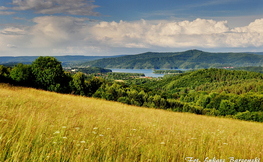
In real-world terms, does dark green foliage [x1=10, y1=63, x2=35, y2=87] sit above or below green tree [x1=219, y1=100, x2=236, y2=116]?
above

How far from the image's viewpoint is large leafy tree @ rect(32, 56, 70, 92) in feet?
92.9

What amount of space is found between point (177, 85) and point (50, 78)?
17075 centimetres

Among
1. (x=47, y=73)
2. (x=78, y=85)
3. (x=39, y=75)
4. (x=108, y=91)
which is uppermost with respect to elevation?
(x=47, y=73)

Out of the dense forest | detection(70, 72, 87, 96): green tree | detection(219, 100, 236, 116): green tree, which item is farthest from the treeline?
detection(219, 100, 236, 116): green tree

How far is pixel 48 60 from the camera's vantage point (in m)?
30.0

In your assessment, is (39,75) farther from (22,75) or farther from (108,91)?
(108,91)

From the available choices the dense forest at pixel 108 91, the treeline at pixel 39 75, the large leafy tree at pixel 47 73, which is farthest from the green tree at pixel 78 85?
the large leafy tree at pixel 47 73

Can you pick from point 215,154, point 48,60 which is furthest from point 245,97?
point 215,154

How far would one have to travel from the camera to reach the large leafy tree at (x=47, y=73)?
28.3 m

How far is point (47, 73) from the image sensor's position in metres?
28.6

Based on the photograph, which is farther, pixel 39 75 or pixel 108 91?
pixel 108 91

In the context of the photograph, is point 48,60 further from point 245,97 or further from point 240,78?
point 240,78

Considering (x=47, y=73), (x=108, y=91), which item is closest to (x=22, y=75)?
(x=47, y=73)

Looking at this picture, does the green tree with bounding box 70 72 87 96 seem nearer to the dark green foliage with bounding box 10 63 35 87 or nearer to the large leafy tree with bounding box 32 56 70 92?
the large leafy tree with bounding box 32 56 70 92
